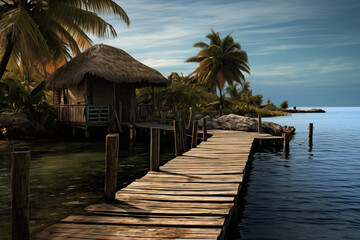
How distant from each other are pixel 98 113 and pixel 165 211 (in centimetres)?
1610

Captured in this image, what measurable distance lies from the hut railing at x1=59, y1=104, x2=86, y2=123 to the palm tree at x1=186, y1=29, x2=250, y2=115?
1617cm

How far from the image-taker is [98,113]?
794 inches

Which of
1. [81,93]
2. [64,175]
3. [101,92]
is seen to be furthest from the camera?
[81,93]

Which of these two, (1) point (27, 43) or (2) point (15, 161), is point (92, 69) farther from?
(2) point (15, 161)

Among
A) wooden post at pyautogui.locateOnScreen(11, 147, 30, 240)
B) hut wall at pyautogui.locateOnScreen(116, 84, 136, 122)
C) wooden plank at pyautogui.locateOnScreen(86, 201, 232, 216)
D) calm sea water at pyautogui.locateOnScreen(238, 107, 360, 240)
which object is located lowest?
calm sea water at pyautogui.locateOnScreen(238, 107, 360, 240)

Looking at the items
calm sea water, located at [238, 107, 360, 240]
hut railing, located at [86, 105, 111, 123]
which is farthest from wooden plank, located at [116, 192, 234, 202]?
hut railing, located at [86, 105, 111, 123]

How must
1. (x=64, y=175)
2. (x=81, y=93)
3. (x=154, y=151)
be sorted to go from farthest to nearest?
(x=81, y=93) → (x=64, y=175) → (x=154, y=151)

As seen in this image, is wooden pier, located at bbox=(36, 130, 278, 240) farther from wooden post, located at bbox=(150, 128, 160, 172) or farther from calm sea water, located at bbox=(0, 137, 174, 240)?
calm sea water, located at bbox=(0, 137, 174, 240)

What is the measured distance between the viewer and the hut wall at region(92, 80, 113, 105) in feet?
70.1

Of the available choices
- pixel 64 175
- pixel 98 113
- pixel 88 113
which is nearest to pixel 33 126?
pixel 88 113

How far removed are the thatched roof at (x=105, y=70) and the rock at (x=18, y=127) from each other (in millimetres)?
2795

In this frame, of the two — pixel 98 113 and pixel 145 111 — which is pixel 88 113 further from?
pixel 145 111

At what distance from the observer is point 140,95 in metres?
27.1

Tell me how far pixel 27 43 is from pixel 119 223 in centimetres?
1421
